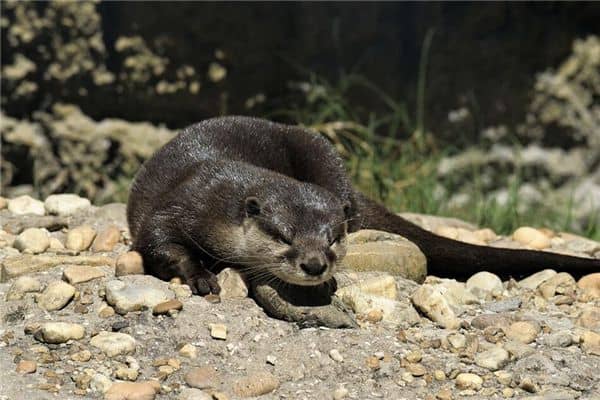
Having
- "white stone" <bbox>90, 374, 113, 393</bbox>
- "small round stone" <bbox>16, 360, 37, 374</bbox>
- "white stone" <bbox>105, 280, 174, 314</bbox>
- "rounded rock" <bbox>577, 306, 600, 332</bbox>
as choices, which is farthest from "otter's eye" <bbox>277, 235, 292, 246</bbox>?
"rounded rock" <bbox>577, 306, 600, 332</bbox>

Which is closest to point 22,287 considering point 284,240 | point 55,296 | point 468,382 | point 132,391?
point 55,296

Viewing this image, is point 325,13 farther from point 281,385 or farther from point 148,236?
point 281,385

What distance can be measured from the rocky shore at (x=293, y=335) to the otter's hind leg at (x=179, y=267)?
0.04 metres

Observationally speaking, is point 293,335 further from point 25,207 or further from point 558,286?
point 25,207

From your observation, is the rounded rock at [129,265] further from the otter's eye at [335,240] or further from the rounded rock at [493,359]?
the rounded rock at [493,359]

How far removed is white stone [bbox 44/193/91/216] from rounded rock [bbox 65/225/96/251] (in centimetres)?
28

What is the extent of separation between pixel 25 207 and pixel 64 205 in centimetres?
16

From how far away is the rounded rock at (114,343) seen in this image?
114 inches

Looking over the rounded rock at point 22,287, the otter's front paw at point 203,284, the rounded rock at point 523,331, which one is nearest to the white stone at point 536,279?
the rounded rock at point 523,331

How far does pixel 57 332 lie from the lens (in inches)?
114

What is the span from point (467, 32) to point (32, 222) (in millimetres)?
2526

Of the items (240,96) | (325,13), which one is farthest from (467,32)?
(240,96)

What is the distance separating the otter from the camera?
3.20 m

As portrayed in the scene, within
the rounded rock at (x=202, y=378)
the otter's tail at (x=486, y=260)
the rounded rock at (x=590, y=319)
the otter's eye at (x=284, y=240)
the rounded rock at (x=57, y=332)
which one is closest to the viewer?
the rounded rock at (x=202, y=378)
